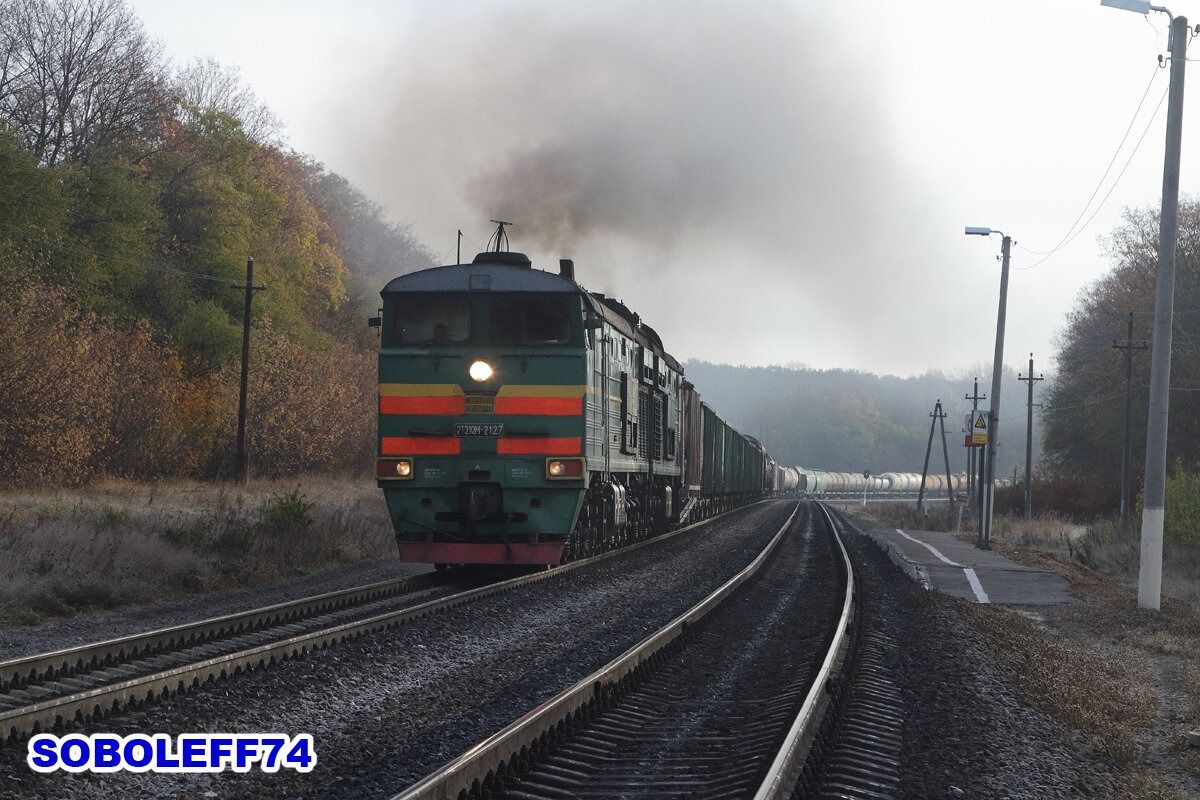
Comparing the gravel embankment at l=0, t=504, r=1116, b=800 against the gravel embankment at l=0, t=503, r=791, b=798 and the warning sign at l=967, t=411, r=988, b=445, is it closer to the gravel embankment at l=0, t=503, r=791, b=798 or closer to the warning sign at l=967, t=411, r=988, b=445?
the gravel embankment at l=0, t=503, r=791, b=798

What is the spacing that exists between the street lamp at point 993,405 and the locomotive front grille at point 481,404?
15.9 meters

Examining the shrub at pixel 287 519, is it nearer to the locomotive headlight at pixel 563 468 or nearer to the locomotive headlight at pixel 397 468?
the locomotive headlight at pixel 397 468

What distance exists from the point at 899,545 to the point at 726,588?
14.4 meters

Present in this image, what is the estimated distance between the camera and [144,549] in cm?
1345

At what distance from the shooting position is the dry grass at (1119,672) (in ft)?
20.2

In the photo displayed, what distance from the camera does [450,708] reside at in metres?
6.72

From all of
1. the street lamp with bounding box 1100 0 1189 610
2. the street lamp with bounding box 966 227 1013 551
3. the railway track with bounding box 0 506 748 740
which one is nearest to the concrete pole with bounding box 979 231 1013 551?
the street lamp with bounding box 966 227 1013 551

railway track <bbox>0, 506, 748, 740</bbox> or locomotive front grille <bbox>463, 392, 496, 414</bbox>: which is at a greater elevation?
locomotive front grille <bbox>463, 392, 496, 414</bbox>

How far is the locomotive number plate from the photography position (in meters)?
13.0

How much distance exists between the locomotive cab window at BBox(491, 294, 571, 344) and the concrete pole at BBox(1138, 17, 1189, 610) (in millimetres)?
7887

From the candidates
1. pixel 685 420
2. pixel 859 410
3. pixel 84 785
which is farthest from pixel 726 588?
pixel 859 410

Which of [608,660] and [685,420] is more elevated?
[685,420]

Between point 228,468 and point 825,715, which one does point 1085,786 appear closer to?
point 825,715

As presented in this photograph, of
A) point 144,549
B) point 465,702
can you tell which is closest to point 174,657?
point 465,702
